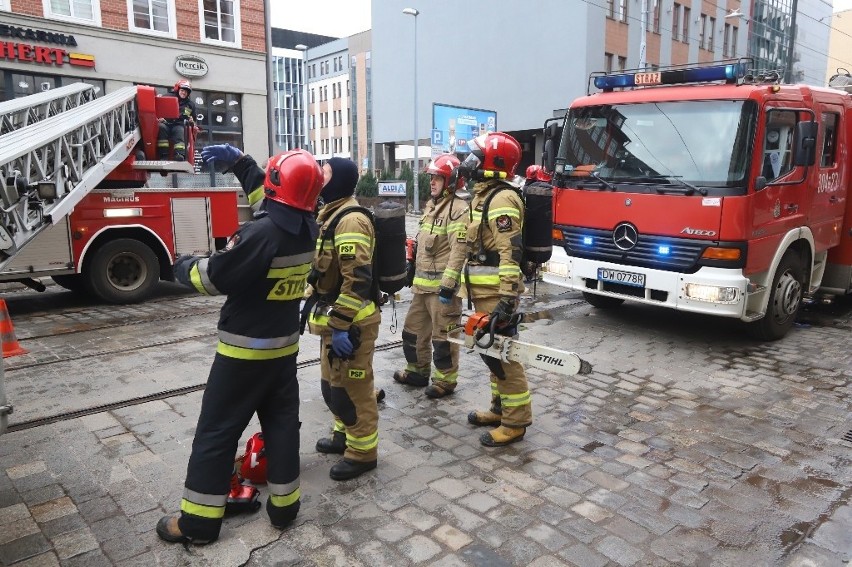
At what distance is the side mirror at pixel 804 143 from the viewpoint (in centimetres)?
→ 659

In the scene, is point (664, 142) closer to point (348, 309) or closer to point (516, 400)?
point (516, 400)

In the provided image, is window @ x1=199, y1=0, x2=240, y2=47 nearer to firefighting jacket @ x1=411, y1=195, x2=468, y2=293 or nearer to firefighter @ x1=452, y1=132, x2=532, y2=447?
firefighting jacket @ x1=411, y1=195, x2=468, y2=293

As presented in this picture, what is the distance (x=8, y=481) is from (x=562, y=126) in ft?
22.2

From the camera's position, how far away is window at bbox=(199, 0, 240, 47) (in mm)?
20109

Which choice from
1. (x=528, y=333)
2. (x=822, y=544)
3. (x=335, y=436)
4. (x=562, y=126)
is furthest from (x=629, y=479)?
(x=562, y=126)

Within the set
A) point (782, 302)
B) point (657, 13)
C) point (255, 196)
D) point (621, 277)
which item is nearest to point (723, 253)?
point (621, 277)

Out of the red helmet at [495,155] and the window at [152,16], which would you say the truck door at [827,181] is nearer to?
the red helmet at [495,155]

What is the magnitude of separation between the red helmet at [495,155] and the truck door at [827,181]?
4.75 metres

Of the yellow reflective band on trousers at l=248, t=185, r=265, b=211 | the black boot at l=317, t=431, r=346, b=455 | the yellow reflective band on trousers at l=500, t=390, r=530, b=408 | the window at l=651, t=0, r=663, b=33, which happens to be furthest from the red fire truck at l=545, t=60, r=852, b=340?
the window at l=651, t=0, r=663, b=33

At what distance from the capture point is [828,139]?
7.80 meters

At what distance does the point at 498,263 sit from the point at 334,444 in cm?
174

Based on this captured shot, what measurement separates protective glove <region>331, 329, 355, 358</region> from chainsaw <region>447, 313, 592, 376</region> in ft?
3.23

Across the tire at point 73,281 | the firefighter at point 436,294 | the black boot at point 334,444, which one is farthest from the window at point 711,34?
the black boot at point 334,444

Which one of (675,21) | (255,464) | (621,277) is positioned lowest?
(255,464)
